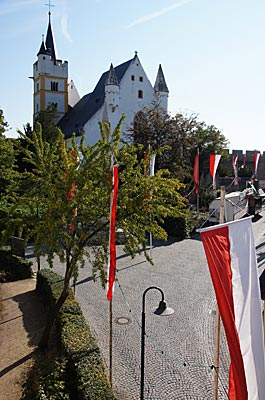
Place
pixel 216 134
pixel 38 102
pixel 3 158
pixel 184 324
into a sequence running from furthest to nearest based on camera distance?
pixel 38 102 < pixel 216 134 < pixel 3 158 < pixel 184 324

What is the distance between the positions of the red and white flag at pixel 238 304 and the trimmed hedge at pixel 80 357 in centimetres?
301

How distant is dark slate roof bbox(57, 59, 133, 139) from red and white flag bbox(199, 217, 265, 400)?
39832 mm

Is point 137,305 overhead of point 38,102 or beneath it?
beneath

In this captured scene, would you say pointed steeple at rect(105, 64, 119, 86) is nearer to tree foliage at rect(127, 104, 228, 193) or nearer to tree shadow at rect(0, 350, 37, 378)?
tree foliage at rect(127, 104, 228, 193)

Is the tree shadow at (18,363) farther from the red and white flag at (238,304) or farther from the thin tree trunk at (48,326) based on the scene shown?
the red and white flag at (238,304)

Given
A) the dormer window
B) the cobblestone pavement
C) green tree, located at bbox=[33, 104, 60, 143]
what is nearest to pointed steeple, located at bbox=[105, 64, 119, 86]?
green tree, located at bbox=[33, 104, 60, 143]

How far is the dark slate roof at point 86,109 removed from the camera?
45447 mm

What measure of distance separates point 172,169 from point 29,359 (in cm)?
2381

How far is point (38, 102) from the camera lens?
174ft

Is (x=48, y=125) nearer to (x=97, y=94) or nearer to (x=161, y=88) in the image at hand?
(x=97, y=94)

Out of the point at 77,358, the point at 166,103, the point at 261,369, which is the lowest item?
the point at 77,358

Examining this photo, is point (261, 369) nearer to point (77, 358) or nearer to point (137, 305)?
point (77, 358)

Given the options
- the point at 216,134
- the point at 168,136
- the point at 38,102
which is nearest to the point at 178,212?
the point at 168,136

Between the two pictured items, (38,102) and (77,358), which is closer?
(77,358)
